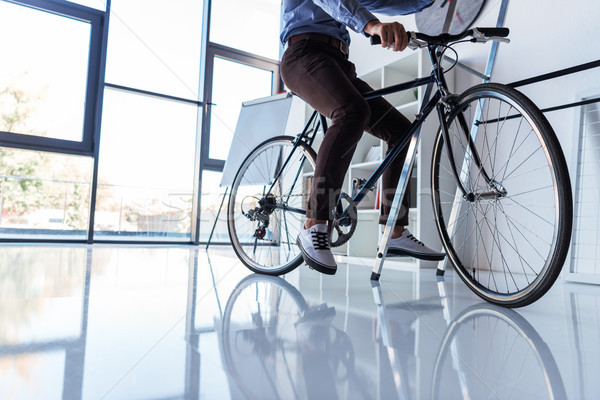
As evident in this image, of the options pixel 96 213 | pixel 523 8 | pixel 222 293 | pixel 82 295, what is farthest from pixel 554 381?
pixel 96 213

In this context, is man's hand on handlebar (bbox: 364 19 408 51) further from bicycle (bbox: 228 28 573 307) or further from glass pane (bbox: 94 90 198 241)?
glass pane (bbox: 94 90 198 241)

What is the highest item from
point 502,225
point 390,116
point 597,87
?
point 597,87

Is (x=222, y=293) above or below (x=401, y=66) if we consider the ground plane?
below

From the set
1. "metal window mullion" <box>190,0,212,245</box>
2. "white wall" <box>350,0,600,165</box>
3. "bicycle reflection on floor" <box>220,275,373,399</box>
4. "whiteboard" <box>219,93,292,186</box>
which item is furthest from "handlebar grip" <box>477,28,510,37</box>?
"metal window mullion" <box>190,0,212,245</box>

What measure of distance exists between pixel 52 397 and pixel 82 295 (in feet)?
2.22

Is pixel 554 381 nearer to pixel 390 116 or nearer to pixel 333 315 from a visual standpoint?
pixel 333 315

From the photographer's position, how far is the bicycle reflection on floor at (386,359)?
456 mm

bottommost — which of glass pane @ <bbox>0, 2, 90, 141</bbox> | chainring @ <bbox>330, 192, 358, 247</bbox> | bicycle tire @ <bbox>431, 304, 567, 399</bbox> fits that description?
bicycle tire @ <bbox>431, 304, 567, 399</bbox>

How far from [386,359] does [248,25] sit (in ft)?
14.1

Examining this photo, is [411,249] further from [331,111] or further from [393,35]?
[393,35]

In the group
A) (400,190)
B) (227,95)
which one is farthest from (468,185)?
(227,95)

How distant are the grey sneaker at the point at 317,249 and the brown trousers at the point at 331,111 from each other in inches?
2.0

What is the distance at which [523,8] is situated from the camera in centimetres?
207

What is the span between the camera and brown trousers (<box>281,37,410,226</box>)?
1.19 metres
